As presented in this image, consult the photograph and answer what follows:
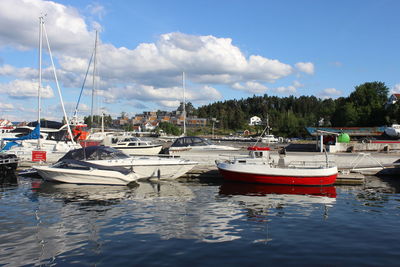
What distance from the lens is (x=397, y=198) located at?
19984 millimetres

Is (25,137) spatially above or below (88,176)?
above

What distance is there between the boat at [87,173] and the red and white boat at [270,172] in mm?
7521

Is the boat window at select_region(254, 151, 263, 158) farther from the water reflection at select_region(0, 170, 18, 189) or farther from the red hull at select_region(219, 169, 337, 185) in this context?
the water reflection at select_region(0, 170, 18, 189)

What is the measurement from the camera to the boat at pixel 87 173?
22.3 meters

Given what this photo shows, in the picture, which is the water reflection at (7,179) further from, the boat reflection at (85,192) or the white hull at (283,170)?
the white hull at (283,170)

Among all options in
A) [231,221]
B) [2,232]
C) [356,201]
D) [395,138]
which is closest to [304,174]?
[356,201]

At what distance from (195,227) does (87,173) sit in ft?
38.9

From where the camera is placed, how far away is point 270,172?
2391cm

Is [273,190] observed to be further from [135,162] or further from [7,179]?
[7,179]

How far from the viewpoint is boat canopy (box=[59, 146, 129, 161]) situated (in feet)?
78.3

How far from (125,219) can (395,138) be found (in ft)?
149

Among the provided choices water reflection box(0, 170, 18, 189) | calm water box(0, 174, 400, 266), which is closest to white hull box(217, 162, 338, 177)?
calm water box(0, 174, 400, 266)

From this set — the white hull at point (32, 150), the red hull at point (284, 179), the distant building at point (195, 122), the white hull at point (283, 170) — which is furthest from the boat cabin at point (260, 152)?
the distant building at point (195, 122)

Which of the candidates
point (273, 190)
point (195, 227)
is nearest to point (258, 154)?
point (273, 190)
